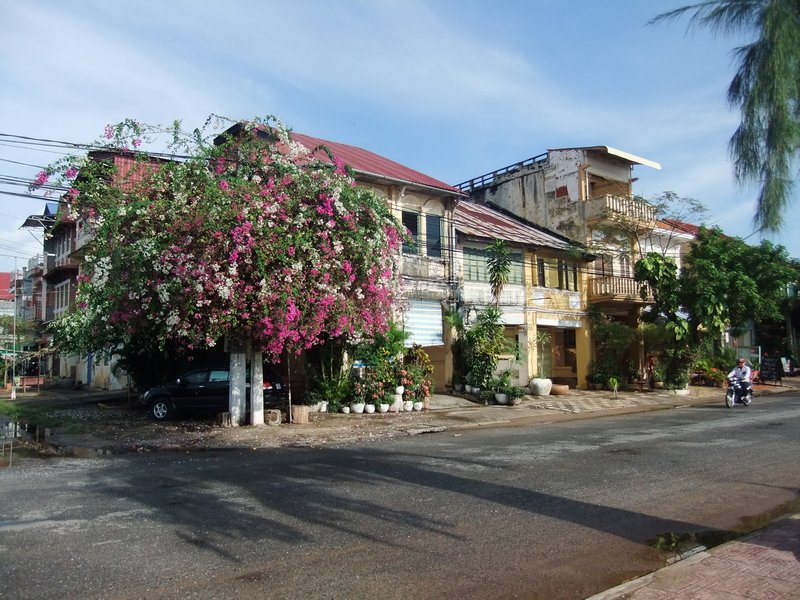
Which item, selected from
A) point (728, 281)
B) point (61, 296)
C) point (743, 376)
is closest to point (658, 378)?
point (728, 281)

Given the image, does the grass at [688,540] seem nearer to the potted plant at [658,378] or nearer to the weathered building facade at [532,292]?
the weathered building facade at [532,292]

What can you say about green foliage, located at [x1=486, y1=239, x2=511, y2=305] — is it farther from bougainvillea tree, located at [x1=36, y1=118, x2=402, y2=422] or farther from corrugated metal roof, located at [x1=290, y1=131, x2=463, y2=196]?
bougainvillea tree, located at [x1=36, y1=118, x2=402, y2=422]

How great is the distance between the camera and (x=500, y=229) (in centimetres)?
2514

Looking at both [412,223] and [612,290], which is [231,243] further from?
[612,290]

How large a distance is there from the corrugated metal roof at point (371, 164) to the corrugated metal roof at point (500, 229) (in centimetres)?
178

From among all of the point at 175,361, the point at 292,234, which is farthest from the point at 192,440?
the point at 175,361

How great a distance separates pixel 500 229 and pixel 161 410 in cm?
1467

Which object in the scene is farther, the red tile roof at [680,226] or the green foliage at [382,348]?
the red tile roof at [680,226]

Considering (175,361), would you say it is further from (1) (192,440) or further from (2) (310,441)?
(2) (310,441)

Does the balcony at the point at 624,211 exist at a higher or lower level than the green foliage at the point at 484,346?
higher

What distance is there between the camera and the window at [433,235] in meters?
22.1

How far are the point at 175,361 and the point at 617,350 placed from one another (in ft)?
57.9

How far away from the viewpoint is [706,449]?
10867mm

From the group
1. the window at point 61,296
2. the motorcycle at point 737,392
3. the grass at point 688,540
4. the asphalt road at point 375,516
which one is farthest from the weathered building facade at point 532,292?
the window at point 61,296
